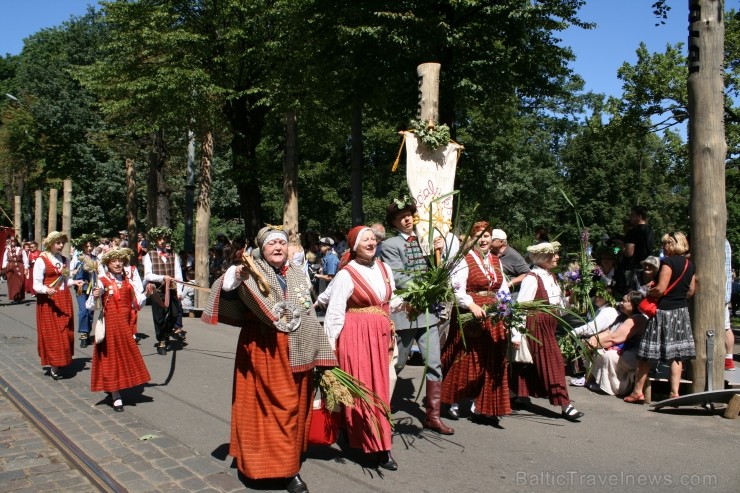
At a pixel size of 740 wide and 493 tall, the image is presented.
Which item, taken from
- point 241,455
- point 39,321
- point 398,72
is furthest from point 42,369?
point 398,72

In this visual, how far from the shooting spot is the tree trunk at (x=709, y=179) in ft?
23.3

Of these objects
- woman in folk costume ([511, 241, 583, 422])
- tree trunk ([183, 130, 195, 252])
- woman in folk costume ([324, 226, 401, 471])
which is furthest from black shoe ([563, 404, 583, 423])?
tree trunk ([183, 130, 195, 252])

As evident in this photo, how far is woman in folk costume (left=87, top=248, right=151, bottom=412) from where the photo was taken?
22.4 feet

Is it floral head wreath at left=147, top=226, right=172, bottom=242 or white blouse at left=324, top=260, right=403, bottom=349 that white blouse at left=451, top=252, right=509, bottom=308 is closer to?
white blouse at left=324, top=260, right=403, bottom=349

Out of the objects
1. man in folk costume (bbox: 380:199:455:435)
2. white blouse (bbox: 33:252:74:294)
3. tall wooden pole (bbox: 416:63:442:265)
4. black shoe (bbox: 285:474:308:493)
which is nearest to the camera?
black shoe (bbox: 285:474:308:493)

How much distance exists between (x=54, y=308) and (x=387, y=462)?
5530mm

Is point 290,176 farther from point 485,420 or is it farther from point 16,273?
point 16,273

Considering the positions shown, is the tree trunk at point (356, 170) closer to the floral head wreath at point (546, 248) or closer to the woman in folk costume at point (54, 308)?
the woman in folk costume at point (54, 308)

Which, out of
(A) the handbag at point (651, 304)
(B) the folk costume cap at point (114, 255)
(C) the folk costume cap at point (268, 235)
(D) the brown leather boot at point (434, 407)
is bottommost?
(D) the brown leather boot at point (434, 407)

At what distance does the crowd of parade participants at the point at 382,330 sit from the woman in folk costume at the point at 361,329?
0.01 m

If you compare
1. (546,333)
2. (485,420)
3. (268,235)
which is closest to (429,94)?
(546,333)

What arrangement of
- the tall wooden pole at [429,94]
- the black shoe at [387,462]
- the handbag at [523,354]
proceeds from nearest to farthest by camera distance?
the black shoe at [387,462] → the handbag at [523,354] → the tall wooden pole at [429,94]

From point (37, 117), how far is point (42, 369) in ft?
110

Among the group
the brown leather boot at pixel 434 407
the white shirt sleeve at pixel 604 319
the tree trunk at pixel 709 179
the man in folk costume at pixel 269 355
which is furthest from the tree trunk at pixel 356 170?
the man in folk costume at pixel 269 355
